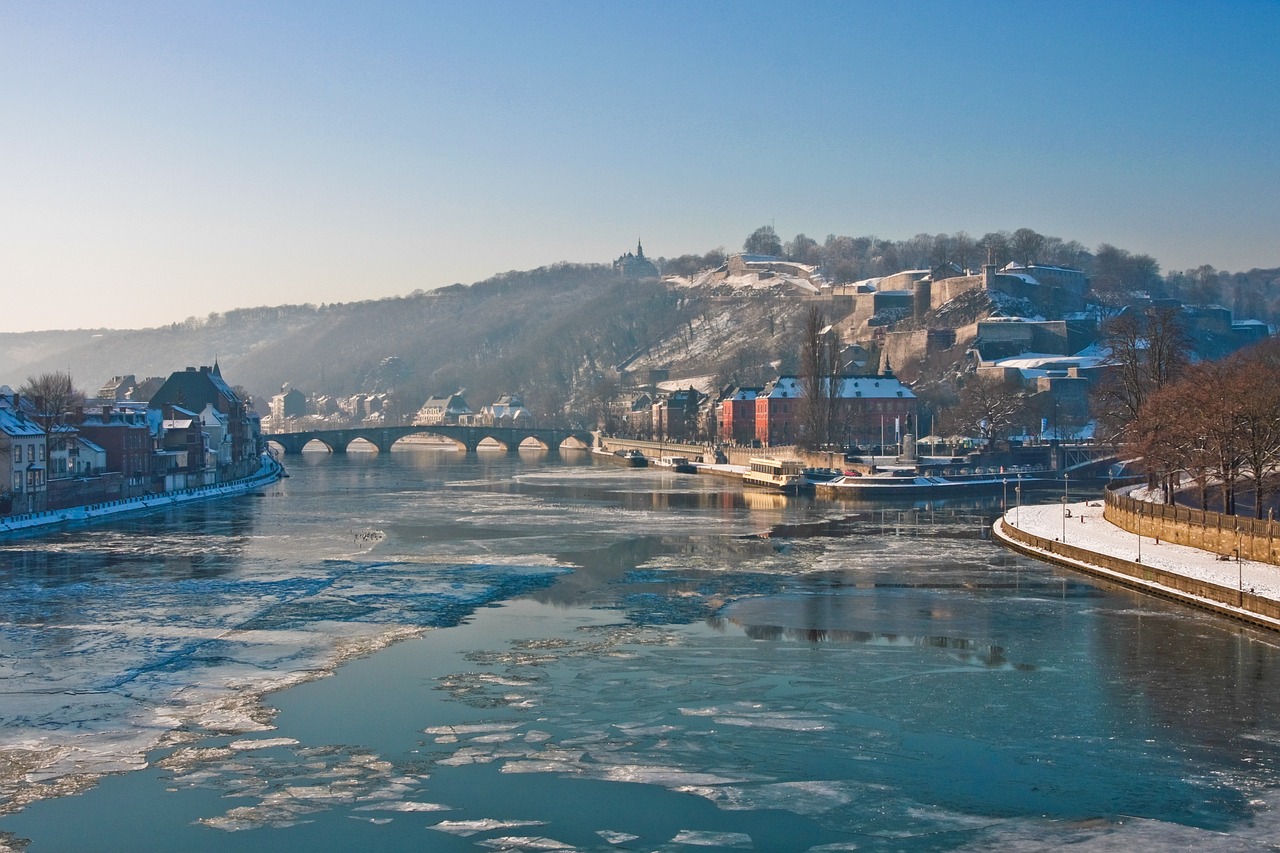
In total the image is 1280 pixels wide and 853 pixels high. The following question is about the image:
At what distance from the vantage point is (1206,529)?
3634 cm

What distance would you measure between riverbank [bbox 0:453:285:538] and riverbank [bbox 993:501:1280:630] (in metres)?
35.8

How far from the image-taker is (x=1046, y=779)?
1633 centimetres

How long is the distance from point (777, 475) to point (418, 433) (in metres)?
67.8

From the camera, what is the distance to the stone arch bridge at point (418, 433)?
13162 cm

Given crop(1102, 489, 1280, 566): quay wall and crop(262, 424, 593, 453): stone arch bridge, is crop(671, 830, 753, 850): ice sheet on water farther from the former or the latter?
crop(262, 424, 593, 453): stone arch bridge

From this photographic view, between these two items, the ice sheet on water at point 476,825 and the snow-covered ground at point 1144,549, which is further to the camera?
the snow-covered ground at point 1144,549

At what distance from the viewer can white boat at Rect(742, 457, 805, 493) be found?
74.6 metres

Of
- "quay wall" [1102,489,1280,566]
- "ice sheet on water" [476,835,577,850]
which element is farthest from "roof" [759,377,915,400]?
"ice sheet on water" [476,835,577,850]

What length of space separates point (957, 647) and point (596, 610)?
8.31 metres

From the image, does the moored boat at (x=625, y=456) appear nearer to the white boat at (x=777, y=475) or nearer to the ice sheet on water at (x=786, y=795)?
the white boat at (x=777, y=475)

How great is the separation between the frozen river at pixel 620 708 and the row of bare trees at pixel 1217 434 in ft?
30.6

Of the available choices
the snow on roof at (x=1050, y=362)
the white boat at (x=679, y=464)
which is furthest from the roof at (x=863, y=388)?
the snow on roof at (x=1050, y=362)

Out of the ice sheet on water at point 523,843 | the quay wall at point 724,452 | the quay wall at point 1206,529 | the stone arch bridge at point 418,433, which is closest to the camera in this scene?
the ice sheet on water at point 523,843

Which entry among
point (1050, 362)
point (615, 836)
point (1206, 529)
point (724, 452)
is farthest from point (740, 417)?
point (615, 836)
